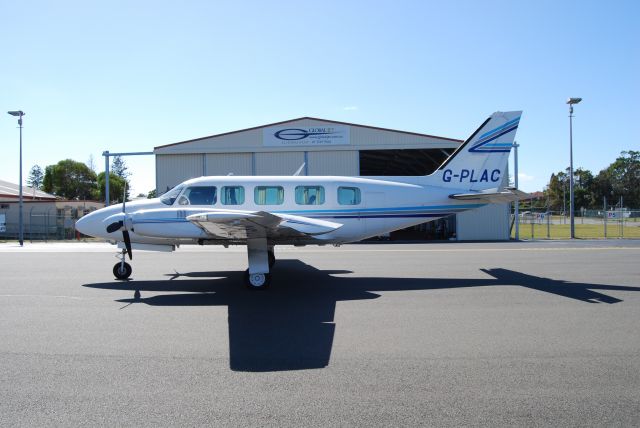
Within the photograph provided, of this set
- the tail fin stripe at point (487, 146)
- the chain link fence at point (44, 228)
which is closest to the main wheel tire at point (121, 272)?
the tail fin stripe at point (487, 146)

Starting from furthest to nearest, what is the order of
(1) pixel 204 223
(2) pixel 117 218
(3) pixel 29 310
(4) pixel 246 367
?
(2) pixel 117 218 < (1) pixel 204 223 < (3) pixel 29 310 < (4) pixel 246 367

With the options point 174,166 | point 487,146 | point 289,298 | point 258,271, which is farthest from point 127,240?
point 174,166

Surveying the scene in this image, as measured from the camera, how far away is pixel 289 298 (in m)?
Answer: 8.72

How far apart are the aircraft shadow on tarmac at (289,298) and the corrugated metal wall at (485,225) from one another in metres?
16.0

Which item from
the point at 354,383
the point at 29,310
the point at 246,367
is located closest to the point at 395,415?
the point at 354,383

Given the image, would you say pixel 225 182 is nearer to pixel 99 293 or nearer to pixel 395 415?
pixel 99 293

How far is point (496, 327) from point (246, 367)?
3889 mm

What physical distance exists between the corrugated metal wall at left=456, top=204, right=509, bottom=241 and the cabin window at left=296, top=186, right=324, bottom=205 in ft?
61.1

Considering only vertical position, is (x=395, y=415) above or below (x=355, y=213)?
below

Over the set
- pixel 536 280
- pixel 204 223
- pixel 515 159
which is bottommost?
pixel 536 280

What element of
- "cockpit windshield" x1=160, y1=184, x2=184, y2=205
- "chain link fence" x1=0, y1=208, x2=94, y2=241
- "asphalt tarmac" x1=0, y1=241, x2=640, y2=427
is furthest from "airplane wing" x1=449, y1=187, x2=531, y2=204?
"chain link fence" x1=0, y1=208, x2=94, y2=241

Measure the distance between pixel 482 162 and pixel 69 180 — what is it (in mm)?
87790

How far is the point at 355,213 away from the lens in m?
12.0

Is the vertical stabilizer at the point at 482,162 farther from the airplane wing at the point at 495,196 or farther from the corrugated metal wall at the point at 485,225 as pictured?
the corrugated metal wall at the point at 485,225
